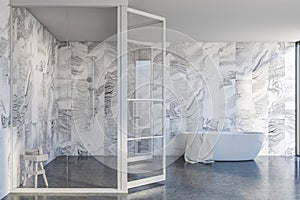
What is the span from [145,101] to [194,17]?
160 cm

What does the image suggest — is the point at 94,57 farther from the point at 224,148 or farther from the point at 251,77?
the point at 251,77

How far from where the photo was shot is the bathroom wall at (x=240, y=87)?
863cm

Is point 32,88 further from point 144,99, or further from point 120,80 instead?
point 144,99

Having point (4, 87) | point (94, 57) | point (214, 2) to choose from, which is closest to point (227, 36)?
point (214, 2)

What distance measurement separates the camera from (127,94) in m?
5.38

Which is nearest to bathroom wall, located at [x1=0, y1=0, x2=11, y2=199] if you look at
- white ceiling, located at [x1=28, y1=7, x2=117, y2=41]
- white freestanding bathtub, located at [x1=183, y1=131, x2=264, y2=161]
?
white ceiling, located at [x1=28, y1=7, x2=117, y2=41]

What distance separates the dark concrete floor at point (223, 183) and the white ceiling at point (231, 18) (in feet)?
8.03

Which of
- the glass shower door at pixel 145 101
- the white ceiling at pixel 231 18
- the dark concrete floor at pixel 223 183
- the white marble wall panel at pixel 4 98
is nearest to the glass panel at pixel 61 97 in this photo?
the white marble wall panel at pixel 4 98

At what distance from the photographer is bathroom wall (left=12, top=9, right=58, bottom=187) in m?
5.22

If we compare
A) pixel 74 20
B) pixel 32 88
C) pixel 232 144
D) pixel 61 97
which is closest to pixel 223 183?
pixel 232 144

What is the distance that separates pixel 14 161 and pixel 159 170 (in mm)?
1995

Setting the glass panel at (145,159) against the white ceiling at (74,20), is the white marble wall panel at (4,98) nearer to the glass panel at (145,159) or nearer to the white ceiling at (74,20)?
the white ceiling at (74,20)

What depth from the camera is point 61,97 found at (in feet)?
17.8

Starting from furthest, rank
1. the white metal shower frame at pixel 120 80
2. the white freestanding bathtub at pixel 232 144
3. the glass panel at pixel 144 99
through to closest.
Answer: the white freestanding bathtub at pixel 232 144, the glass panel at pixel 144 99, the white metal shower frame at pixel 120 80
